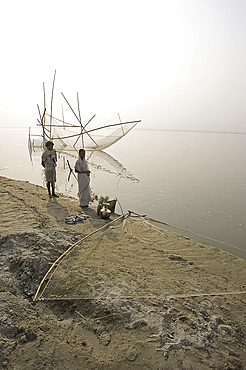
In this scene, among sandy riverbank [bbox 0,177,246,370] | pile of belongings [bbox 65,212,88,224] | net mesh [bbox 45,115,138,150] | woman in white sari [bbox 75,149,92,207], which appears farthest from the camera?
net mesh [bbox 45,115,138,150]

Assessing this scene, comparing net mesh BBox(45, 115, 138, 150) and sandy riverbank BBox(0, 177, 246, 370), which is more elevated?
net mesh BBox(45, 115, 138, 150)

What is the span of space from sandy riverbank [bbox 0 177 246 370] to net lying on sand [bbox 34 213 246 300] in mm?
15

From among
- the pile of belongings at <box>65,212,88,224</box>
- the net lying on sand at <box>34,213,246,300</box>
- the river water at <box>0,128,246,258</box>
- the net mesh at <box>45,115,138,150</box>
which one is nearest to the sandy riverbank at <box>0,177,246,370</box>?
the net lying on sand at <box>34,213,246,300</box>

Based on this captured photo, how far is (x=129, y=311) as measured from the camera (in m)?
2.27

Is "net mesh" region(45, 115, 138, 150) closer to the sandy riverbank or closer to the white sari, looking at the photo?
the white sari

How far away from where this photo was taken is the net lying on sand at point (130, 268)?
2.56 meters

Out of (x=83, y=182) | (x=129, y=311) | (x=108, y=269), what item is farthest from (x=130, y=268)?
A: (x=83, y=182)

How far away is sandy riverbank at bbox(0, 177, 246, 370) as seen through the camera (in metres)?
1.82

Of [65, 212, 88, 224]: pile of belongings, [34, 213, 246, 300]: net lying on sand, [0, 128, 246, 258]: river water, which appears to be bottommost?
[0, 128, 246, 258]: river water

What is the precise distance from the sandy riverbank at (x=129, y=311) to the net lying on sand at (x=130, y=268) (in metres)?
0.02

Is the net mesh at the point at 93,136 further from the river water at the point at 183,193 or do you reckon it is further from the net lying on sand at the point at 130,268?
the net lying on sand at the point at 130,268

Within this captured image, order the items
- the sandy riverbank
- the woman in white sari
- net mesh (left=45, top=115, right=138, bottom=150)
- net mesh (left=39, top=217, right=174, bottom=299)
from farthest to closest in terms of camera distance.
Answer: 1. net mesh (left=45, top=115, right=138, bottom=150)
2. the woman in white sari
3. net mesh (left=39, top=217, right=174, bottom=299)
4. the sandy riverbank

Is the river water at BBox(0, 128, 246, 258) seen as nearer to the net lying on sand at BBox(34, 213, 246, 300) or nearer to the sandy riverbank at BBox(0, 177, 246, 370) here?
the net lying on sand at BBox(34, 213, 246, 300)

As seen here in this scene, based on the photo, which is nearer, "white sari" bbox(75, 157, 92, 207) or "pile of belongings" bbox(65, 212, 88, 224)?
"pile of belongings" bbox(65, 212, 88, 224)
